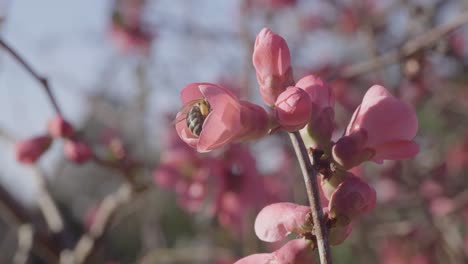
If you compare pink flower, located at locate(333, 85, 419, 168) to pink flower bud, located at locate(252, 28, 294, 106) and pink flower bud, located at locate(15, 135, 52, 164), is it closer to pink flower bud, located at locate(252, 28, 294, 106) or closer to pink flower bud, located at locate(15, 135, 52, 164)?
pink flower bud, located at locate(252, 28, 294, 106)

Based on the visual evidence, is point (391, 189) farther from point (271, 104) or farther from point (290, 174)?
point (271, 104)

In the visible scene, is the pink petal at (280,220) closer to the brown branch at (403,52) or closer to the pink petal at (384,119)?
the pink petal at (384,119)

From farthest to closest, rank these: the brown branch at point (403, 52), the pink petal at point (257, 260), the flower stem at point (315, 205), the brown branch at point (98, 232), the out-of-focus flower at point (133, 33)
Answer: the out-of-focus flower at point (133, 33), the brown branch at point (98, 232), the brown branch at point (403, 52), the pink petal at point (257, 260), the flower stem at point (315, 205)

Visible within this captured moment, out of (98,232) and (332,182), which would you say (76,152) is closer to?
(98,232)

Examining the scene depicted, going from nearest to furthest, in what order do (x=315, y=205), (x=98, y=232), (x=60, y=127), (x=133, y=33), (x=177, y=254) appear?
1. (x=315, y=205)
2. (x=60, y=127)
3. (x=98, y=232)
4. (x=177, y=254)
5. (x=133, y=33)

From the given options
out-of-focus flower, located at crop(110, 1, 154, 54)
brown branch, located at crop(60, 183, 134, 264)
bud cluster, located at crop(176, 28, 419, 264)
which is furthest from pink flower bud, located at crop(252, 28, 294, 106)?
out-of-focus flower, located at crop(110, 1, 154, 54)

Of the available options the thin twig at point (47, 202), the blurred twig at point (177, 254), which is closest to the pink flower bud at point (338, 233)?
the thin twig at point (47, 202)

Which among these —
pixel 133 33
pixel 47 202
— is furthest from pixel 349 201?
pixel 133 33
